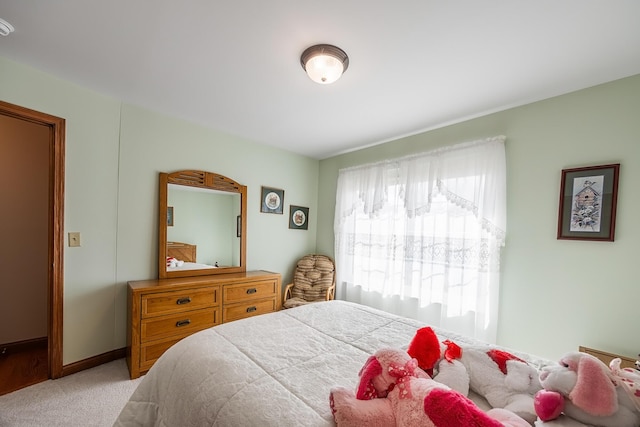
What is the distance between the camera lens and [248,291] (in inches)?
108

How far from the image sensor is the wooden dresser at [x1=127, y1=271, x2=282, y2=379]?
6.79 ft

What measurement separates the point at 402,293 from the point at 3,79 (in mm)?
3830

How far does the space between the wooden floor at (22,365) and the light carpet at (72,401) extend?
0.14m

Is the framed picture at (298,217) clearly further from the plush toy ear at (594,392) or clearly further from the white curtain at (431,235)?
the plush toy ear at (594,392)

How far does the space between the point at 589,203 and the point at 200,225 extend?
11.5ft

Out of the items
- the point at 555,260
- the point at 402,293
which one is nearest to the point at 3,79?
the point at 402,293

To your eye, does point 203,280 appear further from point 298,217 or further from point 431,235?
point 431,235

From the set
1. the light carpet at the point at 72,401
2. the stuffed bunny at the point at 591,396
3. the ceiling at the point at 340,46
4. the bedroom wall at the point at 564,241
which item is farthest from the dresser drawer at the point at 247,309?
the stuffed bunny at the point at 591,396

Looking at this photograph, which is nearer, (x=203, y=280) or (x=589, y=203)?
(x=589, y=203)

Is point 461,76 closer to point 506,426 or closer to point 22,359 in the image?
point 506,426

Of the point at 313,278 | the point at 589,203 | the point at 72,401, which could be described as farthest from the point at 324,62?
the point at 72,401

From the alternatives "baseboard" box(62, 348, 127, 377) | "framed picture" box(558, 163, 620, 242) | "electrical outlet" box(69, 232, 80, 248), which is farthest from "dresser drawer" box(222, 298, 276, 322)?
"framed picture" box(558, 163, 620, 242)

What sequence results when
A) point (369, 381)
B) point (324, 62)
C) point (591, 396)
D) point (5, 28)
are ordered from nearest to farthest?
point (591, 396) → point (369, 381) → point (5, 28) → point (324, 62)

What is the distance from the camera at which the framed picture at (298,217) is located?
12.0 ft
